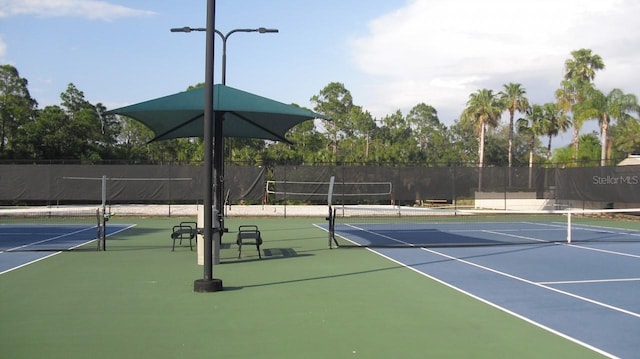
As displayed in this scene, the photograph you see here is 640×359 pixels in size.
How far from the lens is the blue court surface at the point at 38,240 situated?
1198 cm

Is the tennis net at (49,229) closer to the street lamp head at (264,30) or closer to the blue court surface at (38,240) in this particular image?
the blue court surface at (38,240)

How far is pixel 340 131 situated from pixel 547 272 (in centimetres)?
4458

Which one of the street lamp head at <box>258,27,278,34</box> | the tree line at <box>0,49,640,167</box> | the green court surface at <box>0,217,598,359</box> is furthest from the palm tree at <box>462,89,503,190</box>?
the green court surface at <box>0,217,598,359</box>

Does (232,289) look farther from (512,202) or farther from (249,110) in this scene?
(512,202)

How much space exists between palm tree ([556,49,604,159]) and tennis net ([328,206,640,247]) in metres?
23.7

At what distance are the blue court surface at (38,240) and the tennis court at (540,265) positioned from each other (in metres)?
7.05

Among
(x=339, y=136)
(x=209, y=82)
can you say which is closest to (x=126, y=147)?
(x=339, y=136)

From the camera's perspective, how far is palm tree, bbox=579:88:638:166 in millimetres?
37531

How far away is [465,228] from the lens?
68.5 ft

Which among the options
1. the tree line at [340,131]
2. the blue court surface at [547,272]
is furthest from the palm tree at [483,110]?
the blue court surface at [547,272]

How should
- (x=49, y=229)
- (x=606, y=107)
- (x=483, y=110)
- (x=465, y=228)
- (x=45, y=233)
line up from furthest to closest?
(x=483, y=110)
(x=606, y=107)
(x=465, y=228)
(x=49, y=229)
(x=45, y=233)

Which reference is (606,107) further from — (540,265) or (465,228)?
(540,265)

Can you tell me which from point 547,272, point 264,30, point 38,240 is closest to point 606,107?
point 264,30

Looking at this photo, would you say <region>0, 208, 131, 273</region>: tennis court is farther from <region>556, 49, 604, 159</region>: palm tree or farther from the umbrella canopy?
<region>556, 49, 604, 159</region>: palm tree
